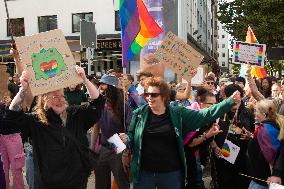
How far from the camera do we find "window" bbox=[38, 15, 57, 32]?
1158 inches

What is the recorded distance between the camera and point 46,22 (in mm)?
29609

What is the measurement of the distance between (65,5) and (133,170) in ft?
83.2

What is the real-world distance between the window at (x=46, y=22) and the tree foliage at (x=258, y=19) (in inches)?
404

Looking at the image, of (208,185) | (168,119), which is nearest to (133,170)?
(168,119)

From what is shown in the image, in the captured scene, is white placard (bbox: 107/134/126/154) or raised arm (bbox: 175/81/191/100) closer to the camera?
white placard (bbox: 107/134/126/154)

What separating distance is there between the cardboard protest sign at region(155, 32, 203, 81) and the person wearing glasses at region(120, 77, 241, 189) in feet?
4.51

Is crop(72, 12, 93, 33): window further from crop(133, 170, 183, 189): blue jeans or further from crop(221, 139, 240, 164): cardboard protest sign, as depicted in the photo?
crop(133, 170, 183, 189): blue jeans

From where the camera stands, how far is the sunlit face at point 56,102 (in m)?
4.22

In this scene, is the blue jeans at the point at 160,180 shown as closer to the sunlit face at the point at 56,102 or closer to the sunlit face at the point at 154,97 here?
the sunlit face at the point at 154,97

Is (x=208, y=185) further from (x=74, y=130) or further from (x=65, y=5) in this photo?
(x=65, y=5)

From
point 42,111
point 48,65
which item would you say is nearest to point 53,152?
point 42,111

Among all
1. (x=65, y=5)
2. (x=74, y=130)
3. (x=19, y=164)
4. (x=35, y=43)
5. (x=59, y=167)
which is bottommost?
(x=19, y=164)

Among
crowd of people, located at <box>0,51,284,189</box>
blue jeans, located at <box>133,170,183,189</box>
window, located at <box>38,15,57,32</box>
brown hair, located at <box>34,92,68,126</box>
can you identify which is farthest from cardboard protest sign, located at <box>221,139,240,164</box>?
window, located at <box>38,15,57,32</box>

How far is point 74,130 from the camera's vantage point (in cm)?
426
